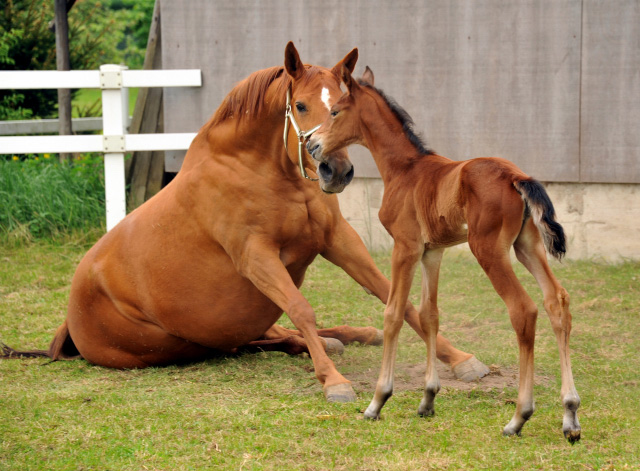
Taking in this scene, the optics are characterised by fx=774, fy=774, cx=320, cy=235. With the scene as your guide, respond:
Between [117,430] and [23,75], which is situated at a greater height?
[23,75]

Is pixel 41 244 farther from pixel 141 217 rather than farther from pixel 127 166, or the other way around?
pixel 141 217

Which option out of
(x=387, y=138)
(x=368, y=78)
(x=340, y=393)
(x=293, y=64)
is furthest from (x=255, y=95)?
(x=340, y=393)

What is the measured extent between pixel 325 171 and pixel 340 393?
1.25m

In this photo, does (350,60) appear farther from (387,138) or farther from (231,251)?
(231,251)

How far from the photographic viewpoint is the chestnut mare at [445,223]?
3.41 m

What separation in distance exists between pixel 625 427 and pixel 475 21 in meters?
5.38

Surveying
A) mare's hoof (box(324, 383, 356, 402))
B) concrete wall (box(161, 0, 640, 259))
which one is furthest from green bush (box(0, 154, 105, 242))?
mare's hoof (box(324, 383, 356, 402))

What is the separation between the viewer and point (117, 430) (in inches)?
156

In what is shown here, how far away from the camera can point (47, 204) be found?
29.0 ft

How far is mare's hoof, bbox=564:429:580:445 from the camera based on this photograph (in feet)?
11.3

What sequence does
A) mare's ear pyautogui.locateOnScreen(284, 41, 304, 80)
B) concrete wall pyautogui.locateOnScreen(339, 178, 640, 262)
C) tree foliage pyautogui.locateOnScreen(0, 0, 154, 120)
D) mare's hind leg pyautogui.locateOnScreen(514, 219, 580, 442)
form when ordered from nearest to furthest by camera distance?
mare's hind leg pyautogui.locateOnScreen(514, 219, 580, 442), mare's ear pyautogui.locateOnScreen(284, 41, 304, 80), concrete wall pyautogui.locateOnScreen(339, 178, 640, 262), tree foliage pyautogui.locateOnScreen(0, 0, 154, 120)

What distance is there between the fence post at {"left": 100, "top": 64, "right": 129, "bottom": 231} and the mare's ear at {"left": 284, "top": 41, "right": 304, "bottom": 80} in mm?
4288

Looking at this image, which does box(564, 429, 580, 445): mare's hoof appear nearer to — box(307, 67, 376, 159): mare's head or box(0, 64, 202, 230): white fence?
A: box(307, 67, 376, 159): mare's head

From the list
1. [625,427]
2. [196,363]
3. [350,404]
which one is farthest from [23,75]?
[625,427]
